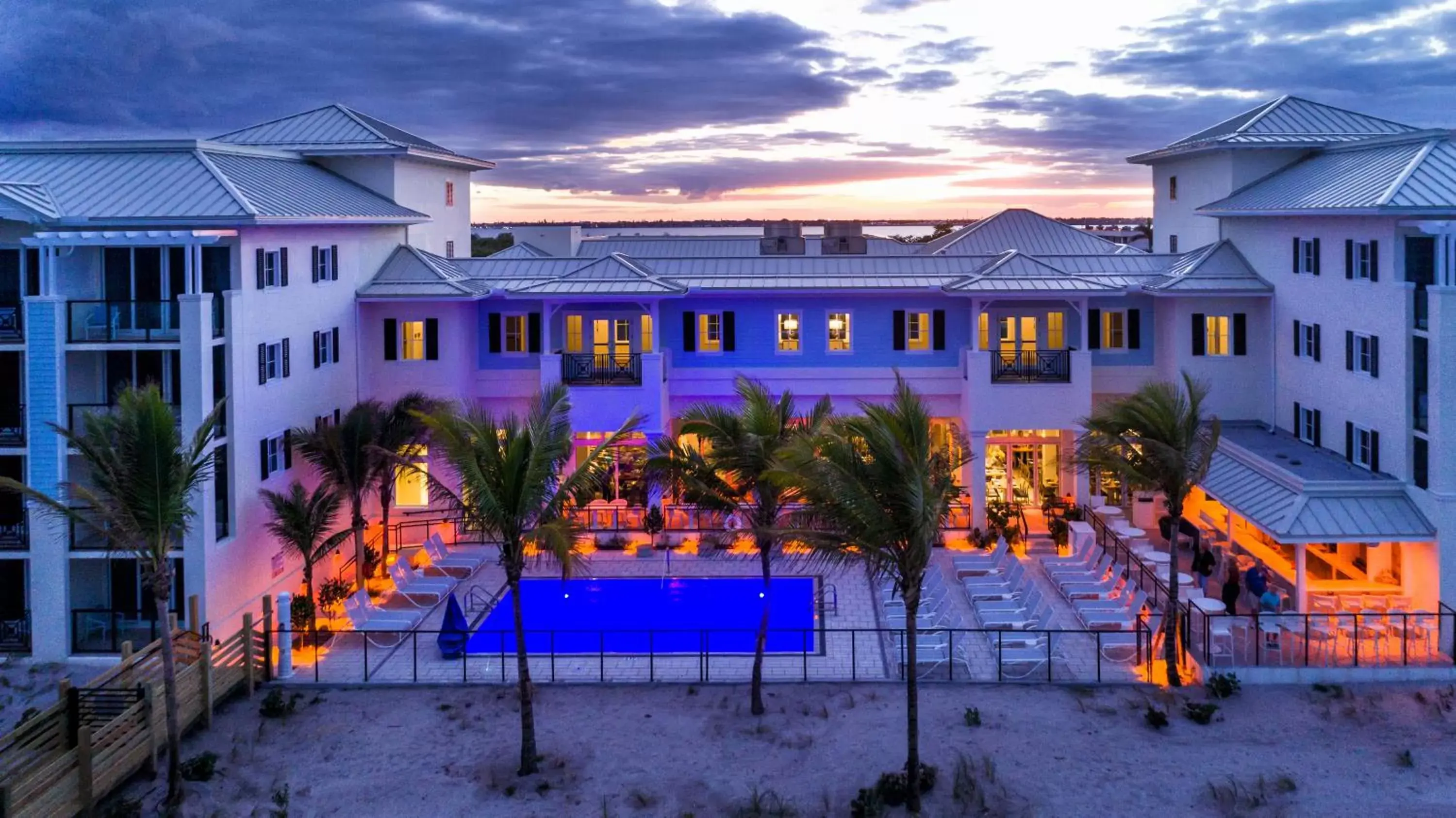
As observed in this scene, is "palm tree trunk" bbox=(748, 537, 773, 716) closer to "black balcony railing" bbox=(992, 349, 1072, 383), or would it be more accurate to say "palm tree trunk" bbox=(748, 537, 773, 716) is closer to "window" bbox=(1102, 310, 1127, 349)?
"black balcony railing" bbox=(992, 349, 1072, 383)

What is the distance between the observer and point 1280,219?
29.5 m

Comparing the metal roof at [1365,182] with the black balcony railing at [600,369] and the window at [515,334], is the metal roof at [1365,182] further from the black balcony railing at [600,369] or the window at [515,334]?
the window at [515,334]

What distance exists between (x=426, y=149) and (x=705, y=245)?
56.9 feet

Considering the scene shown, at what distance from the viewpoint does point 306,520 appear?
23.7 m

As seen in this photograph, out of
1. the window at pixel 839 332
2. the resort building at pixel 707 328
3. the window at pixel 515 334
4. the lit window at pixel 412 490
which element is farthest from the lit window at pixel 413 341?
the window at pixel 839 332

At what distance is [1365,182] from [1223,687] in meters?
11.5

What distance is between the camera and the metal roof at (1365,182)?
2286cm

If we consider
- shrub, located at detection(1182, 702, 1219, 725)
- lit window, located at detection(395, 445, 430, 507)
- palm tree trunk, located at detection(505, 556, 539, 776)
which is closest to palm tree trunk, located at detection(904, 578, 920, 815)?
shrub, located at detection(1182, 702, 1219, 725)

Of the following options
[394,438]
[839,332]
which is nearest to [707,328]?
[839,332]

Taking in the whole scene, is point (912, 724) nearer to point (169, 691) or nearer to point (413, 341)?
point (169, 691)

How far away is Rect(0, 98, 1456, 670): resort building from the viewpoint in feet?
73.3

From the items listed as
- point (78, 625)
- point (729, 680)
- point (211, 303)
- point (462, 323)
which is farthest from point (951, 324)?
point (78, 625)

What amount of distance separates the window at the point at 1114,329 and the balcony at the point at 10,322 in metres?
24.7

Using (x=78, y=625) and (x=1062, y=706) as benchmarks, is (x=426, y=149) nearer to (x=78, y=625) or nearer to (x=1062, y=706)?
(x=78, y=625)
